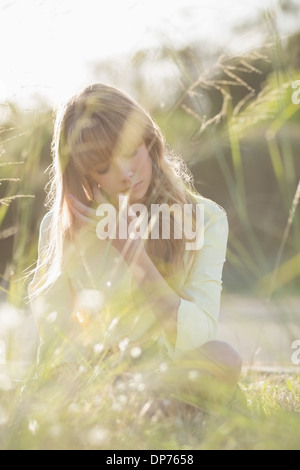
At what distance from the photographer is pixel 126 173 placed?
2539mm

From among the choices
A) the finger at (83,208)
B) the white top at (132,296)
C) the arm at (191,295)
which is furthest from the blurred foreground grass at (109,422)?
the finger at (83,208)

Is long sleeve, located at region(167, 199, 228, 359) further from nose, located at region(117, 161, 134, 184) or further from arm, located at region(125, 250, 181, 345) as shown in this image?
nose, located at region(117, 161, 134, 184)

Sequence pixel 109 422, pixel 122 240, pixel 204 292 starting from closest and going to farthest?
1. pixel 109 422
2. pixel 122 240
3. pixel 204 292

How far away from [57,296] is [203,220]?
1.96 ft

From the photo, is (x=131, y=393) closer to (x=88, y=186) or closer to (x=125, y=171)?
(x=125, y=171)

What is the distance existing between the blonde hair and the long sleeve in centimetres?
10

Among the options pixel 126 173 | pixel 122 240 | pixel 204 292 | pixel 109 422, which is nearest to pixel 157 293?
pixel 122 240

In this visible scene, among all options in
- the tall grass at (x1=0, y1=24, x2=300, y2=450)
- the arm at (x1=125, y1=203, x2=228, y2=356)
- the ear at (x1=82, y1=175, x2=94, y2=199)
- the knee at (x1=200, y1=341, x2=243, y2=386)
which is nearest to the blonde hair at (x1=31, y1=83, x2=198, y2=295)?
the ear at (x1=82, y1=175, x2=94, y2=199)

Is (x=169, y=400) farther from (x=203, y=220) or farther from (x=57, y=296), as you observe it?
(x=203, y=220)

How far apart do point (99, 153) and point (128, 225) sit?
493mm

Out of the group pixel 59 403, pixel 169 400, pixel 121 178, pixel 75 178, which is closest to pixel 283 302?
pixel 169 400

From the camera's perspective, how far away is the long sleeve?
2244 mm

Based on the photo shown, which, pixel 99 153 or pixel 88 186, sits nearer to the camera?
pixel 99 153
